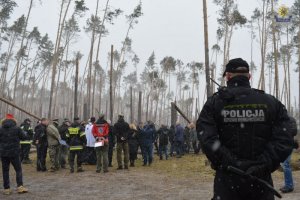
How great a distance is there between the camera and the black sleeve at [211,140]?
323 centimetres

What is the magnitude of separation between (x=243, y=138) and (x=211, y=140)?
0.30 meters

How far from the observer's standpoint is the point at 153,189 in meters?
10.0

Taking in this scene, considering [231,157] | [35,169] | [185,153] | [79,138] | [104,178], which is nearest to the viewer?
[231,157]

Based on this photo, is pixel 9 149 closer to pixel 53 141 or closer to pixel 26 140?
pixel 53 141

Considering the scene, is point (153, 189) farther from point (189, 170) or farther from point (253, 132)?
point (253, 132)

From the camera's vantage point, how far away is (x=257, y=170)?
3.17 meters

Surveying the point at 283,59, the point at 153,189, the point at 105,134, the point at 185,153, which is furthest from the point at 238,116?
the point at 283,59

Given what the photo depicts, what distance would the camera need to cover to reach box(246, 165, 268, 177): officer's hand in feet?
10.3

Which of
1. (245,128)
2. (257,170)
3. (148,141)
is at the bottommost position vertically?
(148,141)

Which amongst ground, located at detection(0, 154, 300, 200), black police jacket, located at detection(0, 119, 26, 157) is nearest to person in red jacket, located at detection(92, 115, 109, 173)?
ground, located at detection(0, 154, 300, 200)

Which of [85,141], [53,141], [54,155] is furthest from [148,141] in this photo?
[53,141]

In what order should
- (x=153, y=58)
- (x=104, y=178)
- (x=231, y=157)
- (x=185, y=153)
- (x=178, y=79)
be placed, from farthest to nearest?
(x=178, y=79)
(x=153, y=58)
(x=185, y=153)
(x=104, y=178)
(x=231, y=157)

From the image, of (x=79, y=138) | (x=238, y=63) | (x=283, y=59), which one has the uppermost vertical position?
(x=283, y=59)

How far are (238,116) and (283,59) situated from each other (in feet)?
172
